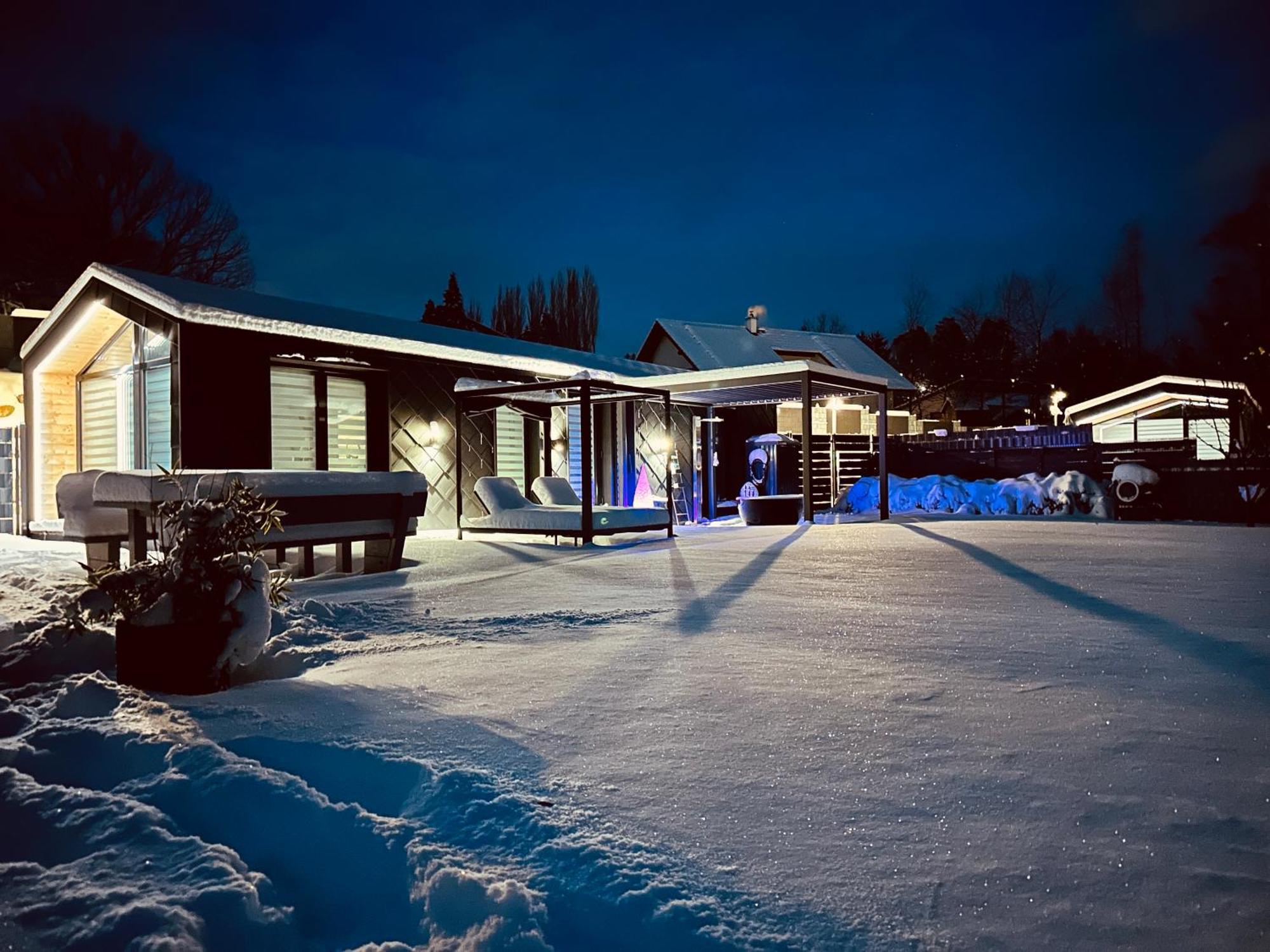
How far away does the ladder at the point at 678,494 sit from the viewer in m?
15.0

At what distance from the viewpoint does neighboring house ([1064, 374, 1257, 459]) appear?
19719 millimetres

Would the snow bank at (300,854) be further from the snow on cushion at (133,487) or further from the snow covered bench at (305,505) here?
the snow on cushion at (133,487)

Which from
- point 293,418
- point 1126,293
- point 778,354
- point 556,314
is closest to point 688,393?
point 293,418

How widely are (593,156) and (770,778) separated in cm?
6172

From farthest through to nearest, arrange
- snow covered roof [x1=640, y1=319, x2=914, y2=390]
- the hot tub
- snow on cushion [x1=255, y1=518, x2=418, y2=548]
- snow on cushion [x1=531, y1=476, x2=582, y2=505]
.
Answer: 1. snow covered roof [x1=640, y1=319, x2=914, y2=390]
2. the hot tub
3. snow on cushion [x1=531, y1=476, x2=582, y2=505]
4. snow on cushion [x1=255, y1=518, x2=418, y2=548]

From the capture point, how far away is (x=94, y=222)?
23438mm

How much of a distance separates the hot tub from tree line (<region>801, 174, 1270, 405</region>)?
1849 cm

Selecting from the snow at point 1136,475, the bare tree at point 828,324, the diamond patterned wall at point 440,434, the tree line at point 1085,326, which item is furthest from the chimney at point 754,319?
the bare tree at point 828,324

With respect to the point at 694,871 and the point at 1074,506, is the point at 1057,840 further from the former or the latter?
the point at 1074,506

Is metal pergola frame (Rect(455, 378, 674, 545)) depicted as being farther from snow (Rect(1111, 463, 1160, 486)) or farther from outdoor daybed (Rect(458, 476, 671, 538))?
snow (Rect(1111, 463, 1160, 486))

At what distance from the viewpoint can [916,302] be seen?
163 feet

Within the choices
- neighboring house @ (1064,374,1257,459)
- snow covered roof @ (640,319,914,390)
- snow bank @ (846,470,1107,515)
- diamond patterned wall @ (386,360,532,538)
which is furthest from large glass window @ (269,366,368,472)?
neighboring house @ (1064,374,1257,459)

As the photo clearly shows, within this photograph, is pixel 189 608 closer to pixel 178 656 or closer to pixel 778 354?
pixel 178 656

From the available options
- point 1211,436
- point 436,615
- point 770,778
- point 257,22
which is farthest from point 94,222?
point 1211,436
